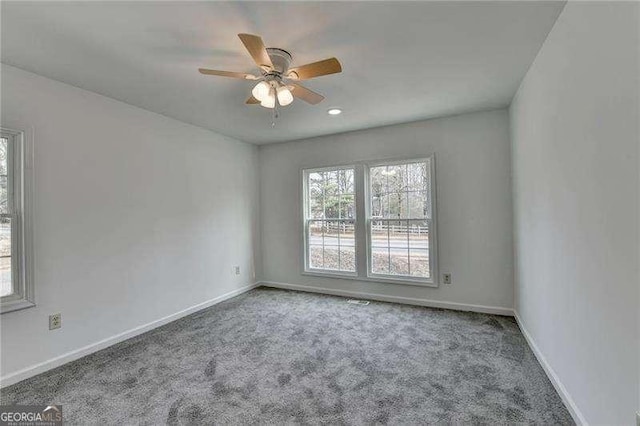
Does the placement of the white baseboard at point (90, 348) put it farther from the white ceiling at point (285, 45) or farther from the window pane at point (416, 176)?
the window pane at point (416, 176)

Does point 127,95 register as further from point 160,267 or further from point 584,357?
point 584,357

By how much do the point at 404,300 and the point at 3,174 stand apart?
166 inches

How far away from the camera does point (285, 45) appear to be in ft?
6.66

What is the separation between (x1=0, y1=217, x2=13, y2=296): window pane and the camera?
2242 mm

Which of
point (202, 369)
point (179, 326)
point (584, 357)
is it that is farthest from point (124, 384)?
point (584, 357)

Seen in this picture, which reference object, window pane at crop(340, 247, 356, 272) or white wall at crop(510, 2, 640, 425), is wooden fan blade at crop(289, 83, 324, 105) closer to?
white wall at crop(510, 2, 640, 425)

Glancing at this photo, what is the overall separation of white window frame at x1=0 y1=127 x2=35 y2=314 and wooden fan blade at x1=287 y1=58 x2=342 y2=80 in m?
2.21

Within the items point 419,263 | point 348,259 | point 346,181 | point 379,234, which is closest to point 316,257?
point 348,259

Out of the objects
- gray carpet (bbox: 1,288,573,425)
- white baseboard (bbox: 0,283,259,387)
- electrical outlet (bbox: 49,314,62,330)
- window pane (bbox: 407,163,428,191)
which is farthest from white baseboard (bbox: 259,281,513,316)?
electrical outlet (bbox: 49,314,62,330)

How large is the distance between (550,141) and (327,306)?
2.96 metres

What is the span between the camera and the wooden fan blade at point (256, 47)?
60.2 inches

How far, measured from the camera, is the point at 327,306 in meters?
3.90

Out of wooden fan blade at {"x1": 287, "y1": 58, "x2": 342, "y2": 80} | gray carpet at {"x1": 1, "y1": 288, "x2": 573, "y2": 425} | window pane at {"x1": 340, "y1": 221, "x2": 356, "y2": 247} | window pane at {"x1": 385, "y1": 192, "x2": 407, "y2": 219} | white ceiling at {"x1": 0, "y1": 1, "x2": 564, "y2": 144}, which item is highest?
white ceiling at {"x1": 0, "y1": 1, "x2": 564, "y2": 144}

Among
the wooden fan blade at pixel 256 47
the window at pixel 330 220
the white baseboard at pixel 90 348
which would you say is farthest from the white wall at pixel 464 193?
the wooden fan blade at pixel 256 47
